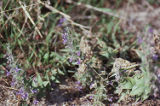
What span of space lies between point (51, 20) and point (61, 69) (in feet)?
2.81

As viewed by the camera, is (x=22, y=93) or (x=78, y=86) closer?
(x=22, y=93)

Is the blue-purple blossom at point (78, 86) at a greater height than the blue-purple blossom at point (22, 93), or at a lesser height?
lesser

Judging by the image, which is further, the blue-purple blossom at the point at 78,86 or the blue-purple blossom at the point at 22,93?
the blue-purple blossom at the point at 78,86

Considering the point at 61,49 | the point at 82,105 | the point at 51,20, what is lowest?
the point at 82,105

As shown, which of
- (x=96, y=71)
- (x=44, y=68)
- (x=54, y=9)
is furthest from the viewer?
(x=54, y=9)

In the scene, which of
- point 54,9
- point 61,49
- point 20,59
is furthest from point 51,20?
point 20,59

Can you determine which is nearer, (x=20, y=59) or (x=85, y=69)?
(x=85, y=69)

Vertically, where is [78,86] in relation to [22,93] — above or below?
below

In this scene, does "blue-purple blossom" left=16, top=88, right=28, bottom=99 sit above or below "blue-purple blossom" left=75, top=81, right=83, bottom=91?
above

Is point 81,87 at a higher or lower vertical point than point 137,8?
lower

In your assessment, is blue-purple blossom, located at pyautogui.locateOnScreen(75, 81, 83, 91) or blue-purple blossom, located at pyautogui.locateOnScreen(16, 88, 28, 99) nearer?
blue-purple blossom, located at pyautogui.locateOnScreen(16, 88, 28, 99)

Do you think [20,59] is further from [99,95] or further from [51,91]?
[99,95]

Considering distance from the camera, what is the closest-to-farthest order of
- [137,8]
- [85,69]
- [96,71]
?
1. [85,69]
2. [96,71]
3. [137,8]

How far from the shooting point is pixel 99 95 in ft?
7.55
